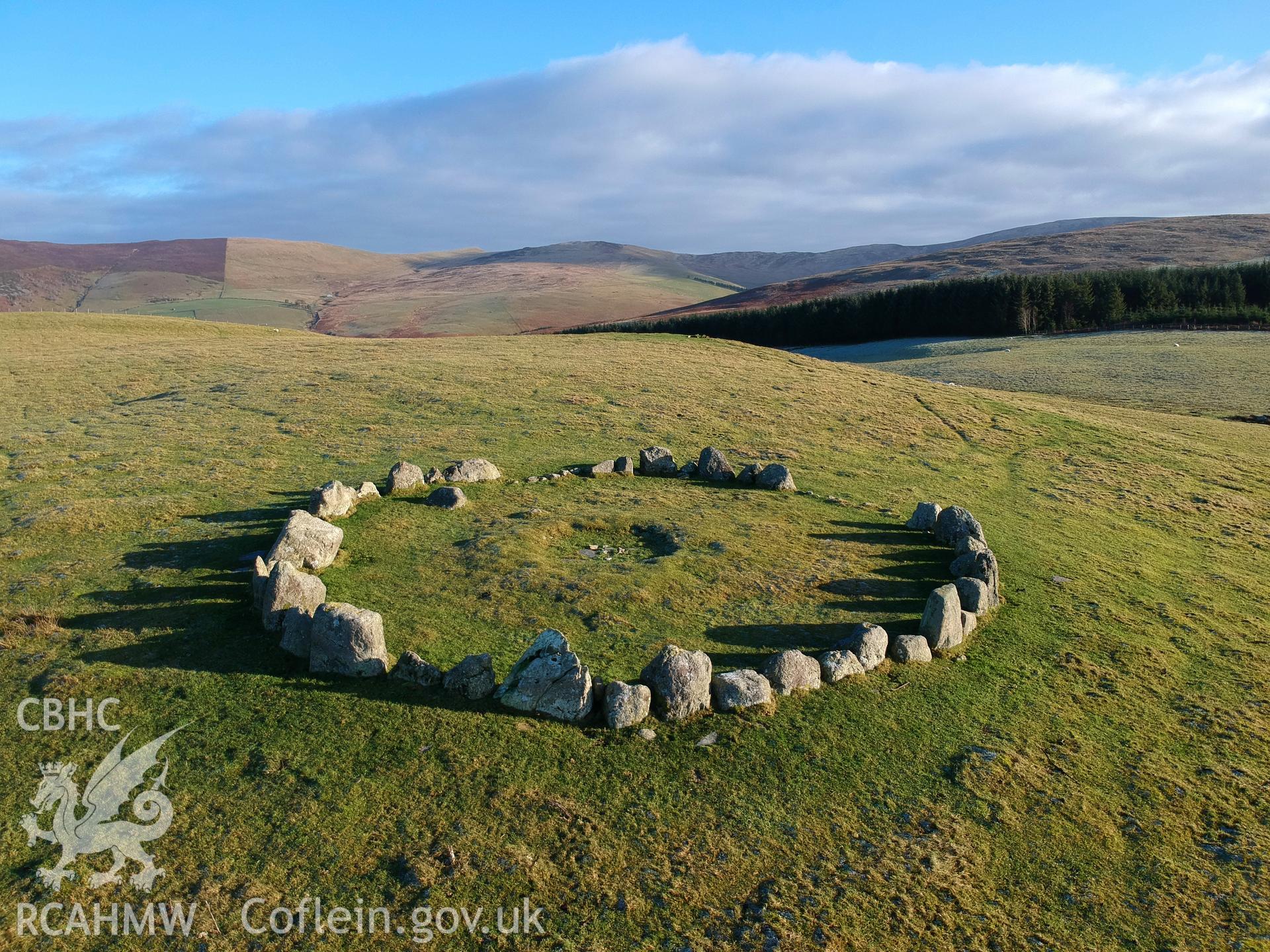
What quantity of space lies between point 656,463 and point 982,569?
23.9ft

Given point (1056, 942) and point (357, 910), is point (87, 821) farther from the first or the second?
point (1056, 942)

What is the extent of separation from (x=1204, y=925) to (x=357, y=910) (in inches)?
239

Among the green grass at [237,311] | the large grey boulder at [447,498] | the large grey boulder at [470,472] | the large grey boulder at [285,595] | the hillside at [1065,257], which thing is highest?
the hillside at [1065,257]

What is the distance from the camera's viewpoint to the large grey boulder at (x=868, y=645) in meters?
9.28

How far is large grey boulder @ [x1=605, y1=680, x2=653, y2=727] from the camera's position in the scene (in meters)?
7.91

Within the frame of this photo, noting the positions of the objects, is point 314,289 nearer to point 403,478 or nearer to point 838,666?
point 403,478

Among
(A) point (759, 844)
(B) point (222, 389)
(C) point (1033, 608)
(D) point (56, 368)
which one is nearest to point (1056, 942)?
(A) point (759, 844)

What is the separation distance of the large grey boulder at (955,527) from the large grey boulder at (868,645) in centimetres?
477

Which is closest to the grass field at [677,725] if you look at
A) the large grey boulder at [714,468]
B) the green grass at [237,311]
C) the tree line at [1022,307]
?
the large grey boulder at [714,468]

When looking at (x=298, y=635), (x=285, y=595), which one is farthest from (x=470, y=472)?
(x=298, y=635)

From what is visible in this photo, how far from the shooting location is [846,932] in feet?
19.3

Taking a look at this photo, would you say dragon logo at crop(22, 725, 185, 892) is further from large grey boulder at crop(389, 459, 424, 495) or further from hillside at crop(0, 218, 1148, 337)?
hillside at crop(0, 218, 1148, 337)

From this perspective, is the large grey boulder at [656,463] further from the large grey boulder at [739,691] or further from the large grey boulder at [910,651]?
the large grey boulder at [739,691]

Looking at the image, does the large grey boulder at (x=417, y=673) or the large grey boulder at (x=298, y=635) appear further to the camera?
the large grey boulder at (x=298, y=635)
